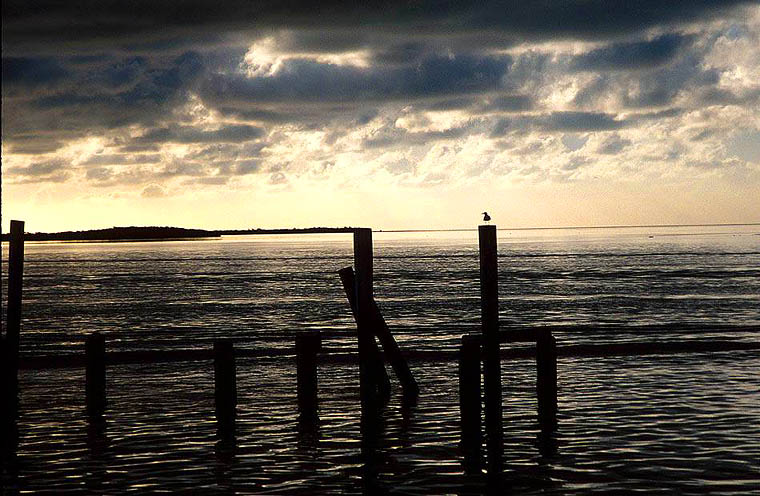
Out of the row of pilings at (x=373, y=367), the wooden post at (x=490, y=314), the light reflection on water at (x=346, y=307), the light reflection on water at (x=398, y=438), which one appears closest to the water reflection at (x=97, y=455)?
the light reflection on water at (x=398, y=438)

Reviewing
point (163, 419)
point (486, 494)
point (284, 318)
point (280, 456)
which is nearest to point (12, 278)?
point (163, 419)

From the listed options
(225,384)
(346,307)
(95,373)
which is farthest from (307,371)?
(346,307)

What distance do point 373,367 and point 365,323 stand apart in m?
1.04

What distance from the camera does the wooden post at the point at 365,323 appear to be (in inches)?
696

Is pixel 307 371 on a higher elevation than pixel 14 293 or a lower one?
lower

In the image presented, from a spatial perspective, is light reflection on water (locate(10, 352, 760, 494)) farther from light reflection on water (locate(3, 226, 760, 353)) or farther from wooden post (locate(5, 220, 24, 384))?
light reflection on water (locate(3, 226, 760, 353))

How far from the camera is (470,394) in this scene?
55.4ft

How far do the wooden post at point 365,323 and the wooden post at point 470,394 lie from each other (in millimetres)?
1879

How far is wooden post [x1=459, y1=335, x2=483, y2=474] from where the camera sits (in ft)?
53.8

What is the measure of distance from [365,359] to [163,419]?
408cm

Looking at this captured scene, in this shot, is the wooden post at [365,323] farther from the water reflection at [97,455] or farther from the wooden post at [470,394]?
the water reflection at [97,455]

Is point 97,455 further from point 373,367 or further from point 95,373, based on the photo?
point 373,367

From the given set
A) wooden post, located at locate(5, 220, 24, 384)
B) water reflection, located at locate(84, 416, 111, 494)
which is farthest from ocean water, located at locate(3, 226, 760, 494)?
wooden post, located at locate(5, 220, 24, 384)

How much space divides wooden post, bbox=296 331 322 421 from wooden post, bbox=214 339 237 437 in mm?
1226
